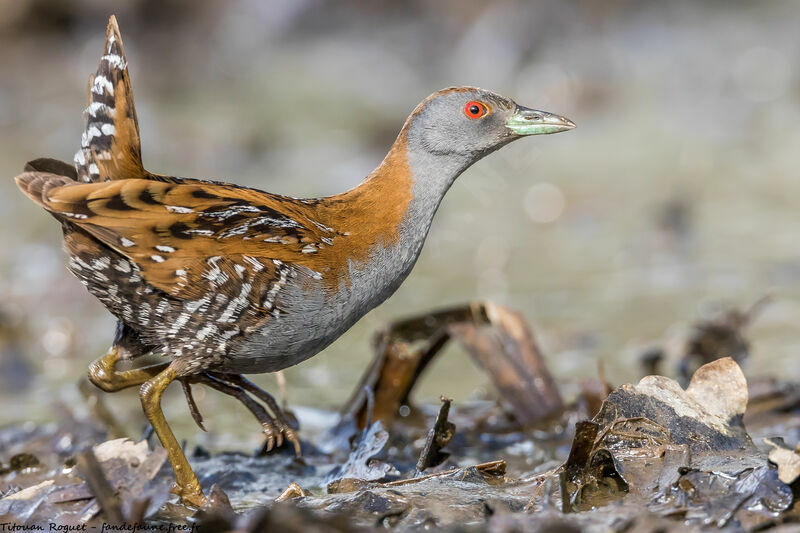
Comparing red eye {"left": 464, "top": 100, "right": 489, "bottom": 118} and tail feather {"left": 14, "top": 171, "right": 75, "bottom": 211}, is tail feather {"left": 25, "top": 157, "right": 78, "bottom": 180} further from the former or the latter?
red eye {"left": 464, "top": 100, "right": 489, "bottom": 118}

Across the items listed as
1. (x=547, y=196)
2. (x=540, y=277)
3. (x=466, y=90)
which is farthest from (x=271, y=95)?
(x=466, y=90)

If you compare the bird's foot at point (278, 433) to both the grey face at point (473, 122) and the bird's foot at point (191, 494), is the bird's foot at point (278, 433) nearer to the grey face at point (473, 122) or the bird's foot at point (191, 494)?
the bird's foot at point (191, 494)

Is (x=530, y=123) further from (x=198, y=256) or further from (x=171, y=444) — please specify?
(x=171, y=444)

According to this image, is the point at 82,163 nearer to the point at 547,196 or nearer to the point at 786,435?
the point at 786,435

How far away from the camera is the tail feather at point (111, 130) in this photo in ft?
13.3

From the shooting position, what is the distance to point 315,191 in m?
10.5

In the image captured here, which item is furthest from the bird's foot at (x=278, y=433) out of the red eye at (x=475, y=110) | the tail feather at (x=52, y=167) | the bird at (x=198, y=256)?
the red eye at (x=475, y=110)

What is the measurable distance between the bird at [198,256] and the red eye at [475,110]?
464 mm

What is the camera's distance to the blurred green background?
23.5ft

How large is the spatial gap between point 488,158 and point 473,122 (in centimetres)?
686

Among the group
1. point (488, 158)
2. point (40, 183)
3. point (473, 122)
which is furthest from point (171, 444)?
point (488, 158)

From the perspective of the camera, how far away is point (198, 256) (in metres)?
3.91

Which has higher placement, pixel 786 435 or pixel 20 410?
pixel 20 410

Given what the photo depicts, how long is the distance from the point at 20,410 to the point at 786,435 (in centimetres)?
424
